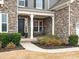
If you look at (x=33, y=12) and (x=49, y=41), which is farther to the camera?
(x=33, y=12)

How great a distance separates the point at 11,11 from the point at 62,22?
19.9 feet

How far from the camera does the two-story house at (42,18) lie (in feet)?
61.3

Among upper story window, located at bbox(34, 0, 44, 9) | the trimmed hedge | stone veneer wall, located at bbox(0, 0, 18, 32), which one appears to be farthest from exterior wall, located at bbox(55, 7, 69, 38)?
the trimmed hedge

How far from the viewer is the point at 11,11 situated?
61.8 ft

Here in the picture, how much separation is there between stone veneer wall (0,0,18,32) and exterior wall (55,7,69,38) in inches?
218

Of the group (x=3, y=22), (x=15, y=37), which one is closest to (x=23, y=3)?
(x=3, y=22)

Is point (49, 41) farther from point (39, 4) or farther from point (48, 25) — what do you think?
point (39, 4)

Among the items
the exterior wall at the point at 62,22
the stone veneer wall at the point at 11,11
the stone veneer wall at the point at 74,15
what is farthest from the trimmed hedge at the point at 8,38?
the stone veneer wall at the point at 74,15

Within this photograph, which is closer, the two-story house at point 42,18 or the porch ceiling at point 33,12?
the two-story house at point 42,18

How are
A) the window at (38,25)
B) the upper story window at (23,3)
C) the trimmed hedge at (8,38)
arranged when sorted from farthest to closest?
the window at (38,25)
the upper story window at (23,3)
the trimmed hedge at (8,38)

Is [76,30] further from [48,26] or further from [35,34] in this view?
[35,34]

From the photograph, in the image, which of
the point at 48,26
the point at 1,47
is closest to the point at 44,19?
the point at 48,26

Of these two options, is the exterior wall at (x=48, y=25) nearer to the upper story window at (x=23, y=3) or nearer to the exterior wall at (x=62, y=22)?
the exterior wall at (x=62, y=22)

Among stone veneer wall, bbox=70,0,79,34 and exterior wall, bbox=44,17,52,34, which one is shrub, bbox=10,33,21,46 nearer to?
stone veneer wall, bbox=70,0,79,34
